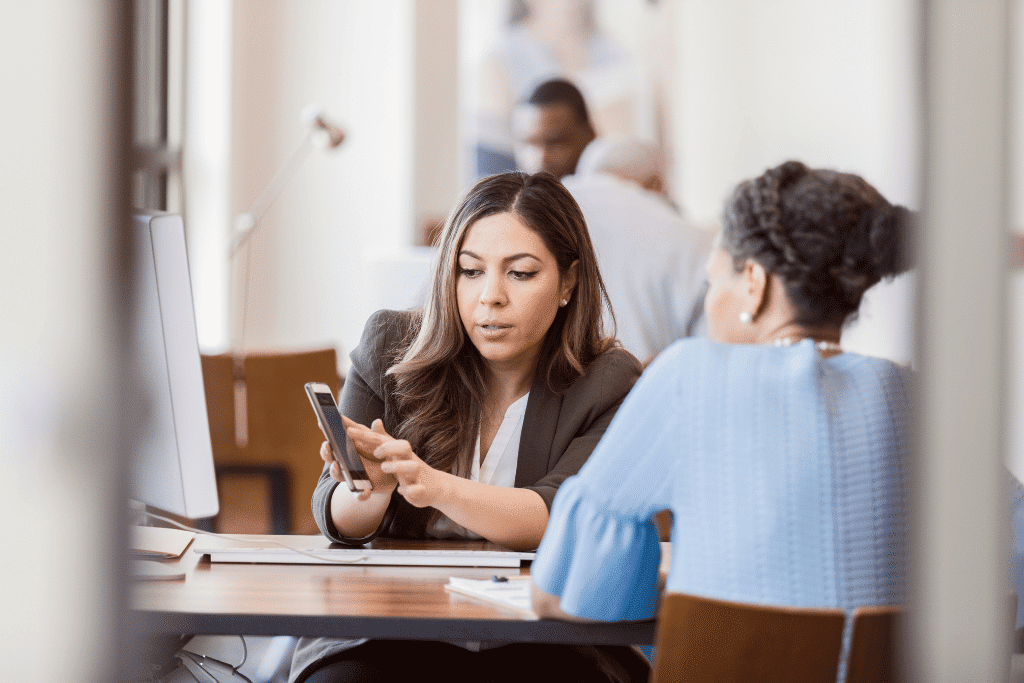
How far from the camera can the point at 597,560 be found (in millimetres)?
1227

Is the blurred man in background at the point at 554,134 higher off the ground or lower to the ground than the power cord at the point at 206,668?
higher

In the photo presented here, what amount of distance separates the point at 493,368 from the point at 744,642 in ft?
3.24

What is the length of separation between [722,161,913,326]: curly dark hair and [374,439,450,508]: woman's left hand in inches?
23.7

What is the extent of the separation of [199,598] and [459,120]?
4055mm

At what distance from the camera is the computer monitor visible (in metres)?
1.30

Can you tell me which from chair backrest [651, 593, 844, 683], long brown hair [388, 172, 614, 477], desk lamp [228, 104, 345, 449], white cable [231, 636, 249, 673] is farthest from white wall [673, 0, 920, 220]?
chair backrest [651, 593, 844, 683]

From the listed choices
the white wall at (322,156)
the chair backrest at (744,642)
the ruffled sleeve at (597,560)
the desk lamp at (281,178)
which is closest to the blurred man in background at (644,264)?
the ruffled sleeve at (597,560)

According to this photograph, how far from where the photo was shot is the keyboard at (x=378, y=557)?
1.52 metres

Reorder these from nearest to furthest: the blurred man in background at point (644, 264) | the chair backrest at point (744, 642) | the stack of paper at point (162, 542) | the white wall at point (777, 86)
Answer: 1. the chair backrest at point (744, 642)
2. the stack of paper at point (162, 542)
3. the blurred man in background at point (644, 264)
4. the white wall at point (777, 86)

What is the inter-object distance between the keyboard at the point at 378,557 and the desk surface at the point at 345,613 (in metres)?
0.10

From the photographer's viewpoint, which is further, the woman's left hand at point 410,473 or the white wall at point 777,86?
the white wall at point 777,86

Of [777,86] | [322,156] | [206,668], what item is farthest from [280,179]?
[206,668]

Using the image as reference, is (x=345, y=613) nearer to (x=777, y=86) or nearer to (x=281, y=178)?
(x=281, y=178)

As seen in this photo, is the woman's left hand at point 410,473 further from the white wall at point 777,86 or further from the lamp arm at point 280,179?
the white wall at point 777,86
